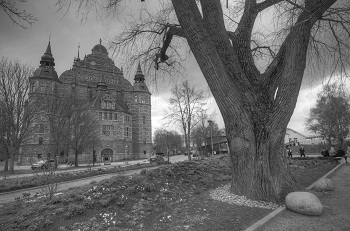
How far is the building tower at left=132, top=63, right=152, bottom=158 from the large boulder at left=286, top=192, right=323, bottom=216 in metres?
57.3

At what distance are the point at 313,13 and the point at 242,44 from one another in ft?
6.26

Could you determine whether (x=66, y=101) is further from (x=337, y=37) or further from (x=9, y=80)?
(x=337, y=37)

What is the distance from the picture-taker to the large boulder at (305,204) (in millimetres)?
5598

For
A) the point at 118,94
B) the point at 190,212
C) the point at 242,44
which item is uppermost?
the point at 118,94

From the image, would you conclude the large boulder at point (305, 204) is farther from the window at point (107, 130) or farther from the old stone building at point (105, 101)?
the window at point (107, 130)

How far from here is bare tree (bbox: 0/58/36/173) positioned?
1019 inches

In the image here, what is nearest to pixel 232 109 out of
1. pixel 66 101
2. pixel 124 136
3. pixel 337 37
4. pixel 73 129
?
pixel 337 37

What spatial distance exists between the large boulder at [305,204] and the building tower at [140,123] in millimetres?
57346

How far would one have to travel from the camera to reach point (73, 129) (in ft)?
108

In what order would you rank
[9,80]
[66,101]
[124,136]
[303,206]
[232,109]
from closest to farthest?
[303,206] → [232,109] → [9,80] → [66,101] → [124,136]

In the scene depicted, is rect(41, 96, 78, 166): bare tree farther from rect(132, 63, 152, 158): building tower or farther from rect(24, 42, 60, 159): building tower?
rect(132, 63, 152, 158): building tower

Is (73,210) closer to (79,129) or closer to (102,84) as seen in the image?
(79,129)

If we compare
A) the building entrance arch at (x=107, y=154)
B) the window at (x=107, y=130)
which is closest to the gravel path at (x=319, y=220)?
the building entrance arch at (x=107, y=154)

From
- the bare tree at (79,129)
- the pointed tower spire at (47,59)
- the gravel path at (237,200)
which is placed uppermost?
the pointed tower spire at (47,59)
